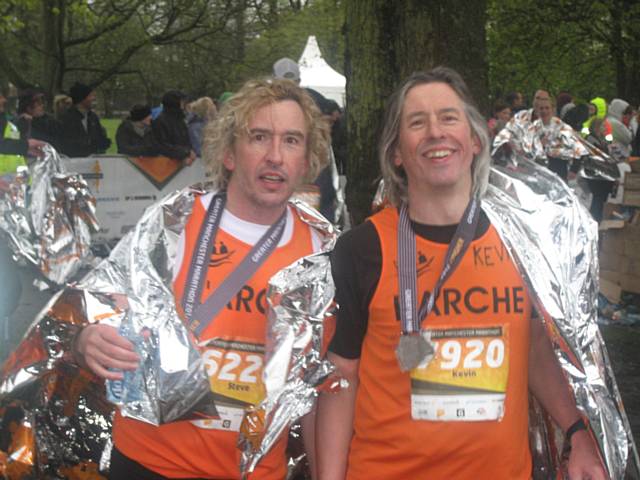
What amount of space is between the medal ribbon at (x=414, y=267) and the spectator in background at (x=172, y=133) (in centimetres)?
910

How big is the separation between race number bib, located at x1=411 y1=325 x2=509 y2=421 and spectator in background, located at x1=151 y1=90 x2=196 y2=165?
30.2ft

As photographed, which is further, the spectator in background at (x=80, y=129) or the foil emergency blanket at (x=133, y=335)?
the spectator in background at (x=80, y=129)

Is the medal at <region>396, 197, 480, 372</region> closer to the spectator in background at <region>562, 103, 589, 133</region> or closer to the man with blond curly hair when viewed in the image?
the man with blond curly hair

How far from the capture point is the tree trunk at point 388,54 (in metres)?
4.40

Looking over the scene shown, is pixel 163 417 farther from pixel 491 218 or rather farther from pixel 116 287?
pixel 491 218

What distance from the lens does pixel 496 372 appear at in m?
2.39

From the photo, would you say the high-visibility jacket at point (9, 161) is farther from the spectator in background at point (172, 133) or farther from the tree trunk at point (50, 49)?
the tree trunk at point (50, 49)

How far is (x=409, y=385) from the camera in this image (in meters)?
2.42

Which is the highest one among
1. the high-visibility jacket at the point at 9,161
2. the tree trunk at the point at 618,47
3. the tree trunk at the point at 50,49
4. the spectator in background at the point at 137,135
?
the tree trunk at the point at 618,47

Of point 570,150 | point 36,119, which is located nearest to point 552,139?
point 570,150

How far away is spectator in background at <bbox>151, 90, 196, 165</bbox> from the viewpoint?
37.1ft

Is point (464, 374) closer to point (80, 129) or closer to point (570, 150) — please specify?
point (570, 150)

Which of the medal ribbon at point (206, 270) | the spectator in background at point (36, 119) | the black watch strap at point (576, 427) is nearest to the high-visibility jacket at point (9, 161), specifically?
the spectator in background at point (36, 119)

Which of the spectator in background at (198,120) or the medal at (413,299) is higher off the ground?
the spectator in background at (198,120)
